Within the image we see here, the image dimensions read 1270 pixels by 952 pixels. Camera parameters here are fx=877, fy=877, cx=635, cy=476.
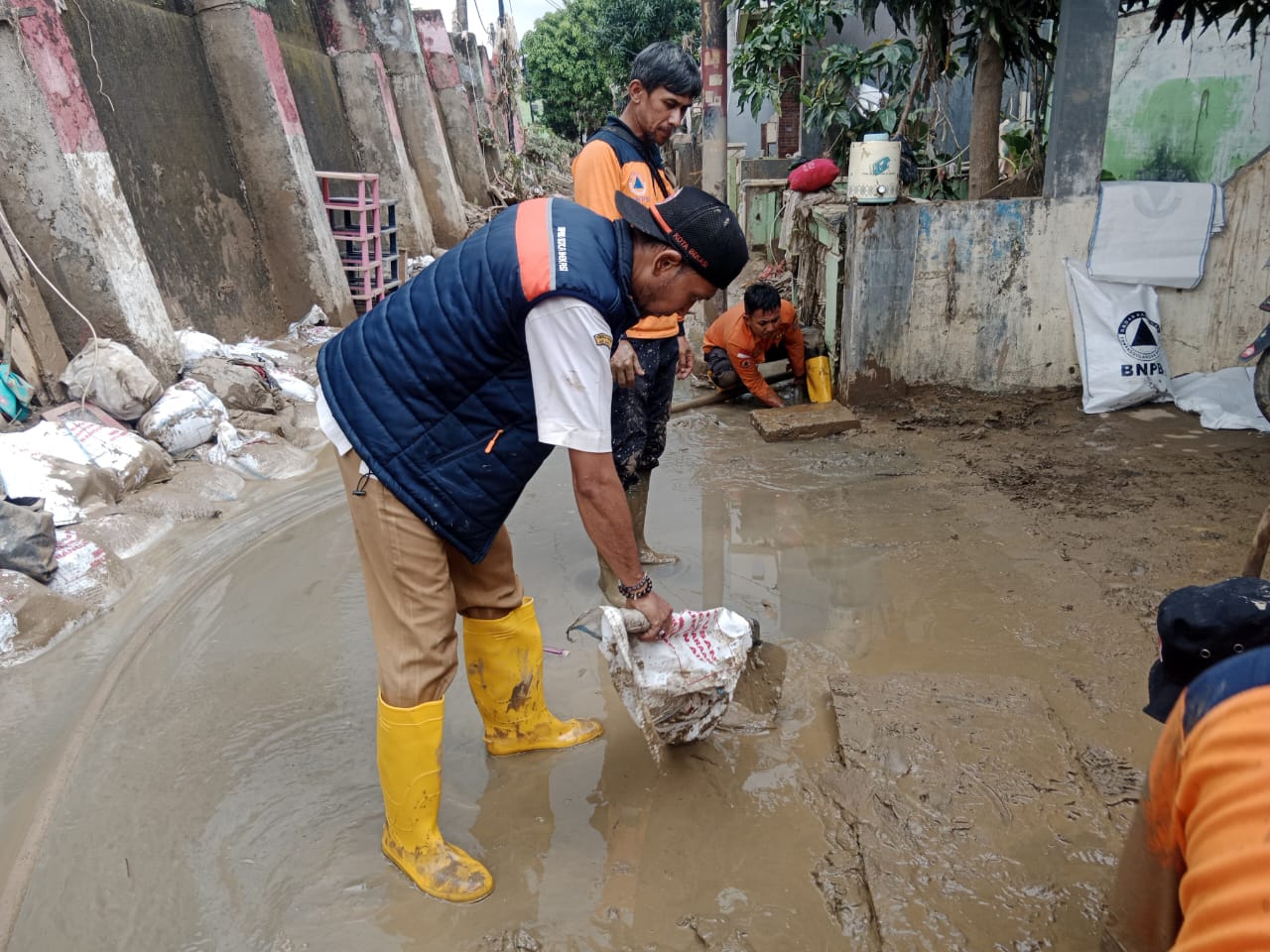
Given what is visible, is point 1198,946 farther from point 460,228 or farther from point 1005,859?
point 460,228

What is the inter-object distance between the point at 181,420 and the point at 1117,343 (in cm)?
529

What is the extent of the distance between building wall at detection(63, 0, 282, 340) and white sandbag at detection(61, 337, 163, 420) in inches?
57.0

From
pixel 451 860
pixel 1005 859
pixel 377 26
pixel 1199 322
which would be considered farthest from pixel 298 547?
pixel 377 26

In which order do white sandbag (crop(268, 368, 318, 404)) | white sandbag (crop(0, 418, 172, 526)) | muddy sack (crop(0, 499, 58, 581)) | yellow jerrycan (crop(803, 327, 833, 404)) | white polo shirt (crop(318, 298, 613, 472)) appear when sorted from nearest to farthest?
white polo shirt (crop(318, 298, 613, 472)) < muddy sack (crop(0, 499, 58, 581)) < white sandbag (crop(0, 418, 172, 526)) < yellow jerrycan (crop(803, 327, 833, 404)) < white sandbag (crop(268, 368, 318, 404))

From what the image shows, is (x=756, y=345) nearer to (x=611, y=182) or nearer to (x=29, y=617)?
(x=611, y=182)

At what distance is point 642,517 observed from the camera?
3.58 meters

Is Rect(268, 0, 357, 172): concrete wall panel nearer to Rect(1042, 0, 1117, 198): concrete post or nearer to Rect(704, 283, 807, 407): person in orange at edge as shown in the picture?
Rect(704, 283, 807, 407): person in orange at edge

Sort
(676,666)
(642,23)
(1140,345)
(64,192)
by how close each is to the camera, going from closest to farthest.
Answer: (676,666), (64,192), (1140,345), (642,23)

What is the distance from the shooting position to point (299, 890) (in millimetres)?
2074

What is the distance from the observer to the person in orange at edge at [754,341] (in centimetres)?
535

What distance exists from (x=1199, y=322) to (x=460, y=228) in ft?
29.1

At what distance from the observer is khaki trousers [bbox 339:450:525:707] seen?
1.94 meters

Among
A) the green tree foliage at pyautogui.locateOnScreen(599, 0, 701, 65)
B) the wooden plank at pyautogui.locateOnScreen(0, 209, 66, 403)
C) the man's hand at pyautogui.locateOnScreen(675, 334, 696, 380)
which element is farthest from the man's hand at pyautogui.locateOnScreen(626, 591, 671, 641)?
the green tree foliage at pyautogui.locateOnScreen(599, 0, 701, 65)

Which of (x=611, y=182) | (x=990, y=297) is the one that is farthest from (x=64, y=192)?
(x=990, y=297)
